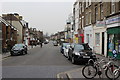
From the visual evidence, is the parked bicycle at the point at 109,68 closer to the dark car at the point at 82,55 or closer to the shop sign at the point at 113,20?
the dark car at the point at 82,55

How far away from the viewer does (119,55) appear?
52.9ft

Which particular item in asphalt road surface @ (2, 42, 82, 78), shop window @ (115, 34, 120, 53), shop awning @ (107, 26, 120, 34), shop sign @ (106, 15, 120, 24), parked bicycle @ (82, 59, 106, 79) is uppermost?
shop sign @ (106, 15, 120, 24)

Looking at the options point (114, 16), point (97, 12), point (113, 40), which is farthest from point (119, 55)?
point (97, 12)

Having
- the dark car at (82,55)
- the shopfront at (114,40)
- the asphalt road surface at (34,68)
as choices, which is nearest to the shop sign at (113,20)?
the shopfront at (114,40)

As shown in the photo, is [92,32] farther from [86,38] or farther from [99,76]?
[99,76]

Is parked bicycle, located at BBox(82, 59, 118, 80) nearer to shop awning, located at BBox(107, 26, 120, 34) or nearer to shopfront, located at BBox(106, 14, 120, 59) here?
shopfront, located at BBox(106, 14, 120, 59)

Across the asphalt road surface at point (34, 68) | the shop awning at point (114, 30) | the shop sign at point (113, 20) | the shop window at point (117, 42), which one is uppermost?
the shop sign at point (113, 20)

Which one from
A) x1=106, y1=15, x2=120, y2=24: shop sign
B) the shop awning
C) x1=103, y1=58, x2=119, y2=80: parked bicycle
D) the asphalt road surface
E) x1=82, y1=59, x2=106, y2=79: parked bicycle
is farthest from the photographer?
the shop awning

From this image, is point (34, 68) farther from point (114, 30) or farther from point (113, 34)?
point (113, 34)

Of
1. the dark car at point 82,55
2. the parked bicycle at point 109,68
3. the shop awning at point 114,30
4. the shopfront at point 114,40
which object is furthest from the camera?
the shopfront at point 114,40

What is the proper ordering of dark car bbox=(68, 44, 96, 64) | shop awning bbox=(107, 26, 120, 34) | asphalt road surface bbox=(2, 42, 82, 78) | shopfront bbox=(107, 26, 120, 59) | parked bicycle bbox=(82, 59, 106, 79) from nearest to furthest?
A: parked bicycle bbox=(82, 59, 106, 79) → asphalt road surface bbox=(2, 42, 82, 78) → dark car bbox=(68, 44, 96, 64) → shop awning bbox=(107, 26, 120, 34) → shopfront bbox=(107, 26, 120, 59)

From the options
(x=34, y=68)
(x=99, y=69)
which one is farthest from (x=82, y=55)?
(x=99, y=69)

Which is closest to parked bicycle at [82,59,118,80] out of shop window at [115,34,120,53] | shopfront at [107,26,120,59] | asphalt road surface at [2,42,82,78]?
asphalt road surface at [2,42,82,78]

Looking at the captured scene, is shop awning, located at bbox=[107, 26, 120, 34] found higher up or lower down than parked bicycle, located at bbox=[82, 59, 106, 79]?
higher up
